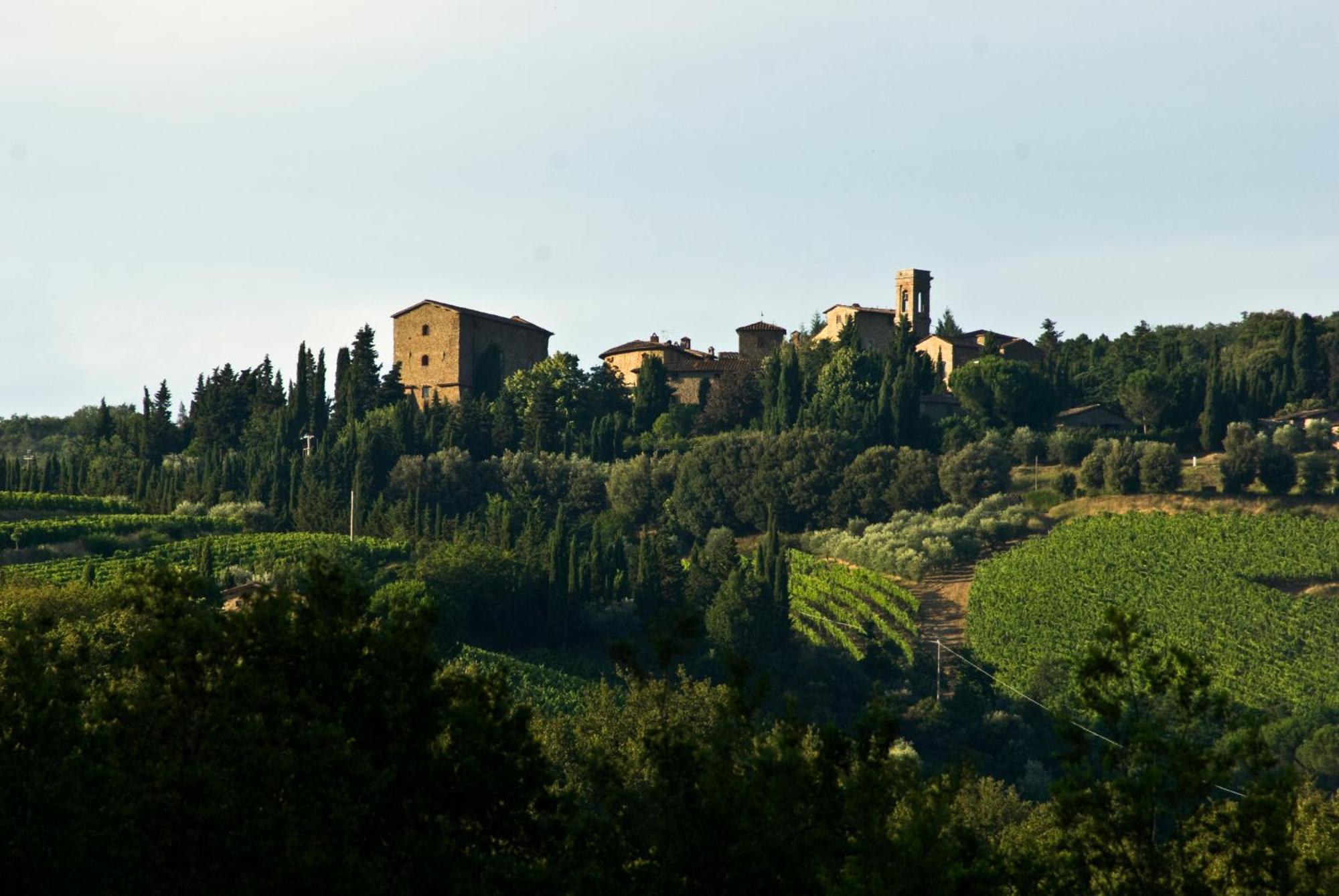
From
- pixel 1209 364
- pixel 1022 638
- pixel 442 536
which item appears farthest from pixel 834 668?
pixel 1209 364

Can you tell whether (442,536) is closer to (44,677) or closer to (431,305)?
(431,305)

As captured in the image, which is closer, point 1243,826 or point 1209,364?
point 1243,826

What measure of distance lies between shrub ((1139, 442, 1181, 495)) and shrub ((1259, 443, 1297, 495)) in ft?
10.9

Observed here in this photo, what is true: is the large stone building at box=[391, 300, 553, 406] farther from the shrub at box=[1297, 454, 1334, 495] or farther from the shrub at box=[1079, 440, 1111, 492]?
the shrub at box=[1297, 454, 1334, 495]

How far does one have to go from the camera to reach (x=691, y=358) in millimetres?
98062

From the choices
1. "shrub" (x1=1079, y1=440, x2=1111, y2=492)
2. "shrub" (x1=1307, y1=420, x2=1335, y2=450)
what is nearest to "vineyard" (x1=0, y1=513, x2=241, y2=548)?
"shrub" (x1=1079, y1=440, x2=1111, y2=492)

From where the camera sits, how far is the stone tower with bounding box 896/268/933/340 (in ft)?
354

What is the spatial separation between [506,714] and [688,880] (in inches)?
129

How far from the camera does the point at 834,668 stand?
6375 centimetres

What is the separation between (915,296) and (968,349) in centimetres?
1011

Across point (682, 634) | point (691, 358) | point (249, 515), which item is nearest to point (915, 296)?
point (691, 358)

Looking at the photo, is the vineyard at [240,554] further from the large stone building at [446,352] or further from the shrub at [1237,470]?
the shrub at [1237,470]

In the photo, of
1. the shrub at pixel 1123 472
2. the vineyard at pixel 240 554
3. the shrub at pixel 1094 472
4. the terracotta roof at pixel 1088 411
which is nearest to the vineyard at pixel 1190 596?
the shrub at pixel 1123 472

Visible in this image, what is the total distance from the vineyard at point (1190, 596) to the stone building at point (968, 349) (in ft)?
76.8
